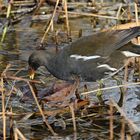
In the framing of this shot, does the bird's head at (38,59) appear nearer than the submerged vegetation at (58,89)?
No

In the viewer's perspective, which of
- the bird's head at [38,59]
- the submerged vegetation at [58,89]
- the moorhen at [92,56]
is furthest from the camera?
the bird's head at [38,59]

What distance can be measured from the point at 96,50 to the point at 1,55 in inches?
70.7

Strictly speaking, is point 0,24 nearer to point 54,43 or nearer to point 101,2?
point 54,43

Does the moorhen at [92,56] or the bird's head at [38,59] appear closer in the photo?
the moorhen at [92,56]

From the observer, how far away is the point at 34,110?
5445 mm

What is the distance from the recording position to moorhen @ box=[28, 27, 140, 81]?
5.65 meters

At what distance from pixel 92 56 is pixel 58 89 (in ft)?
1.49

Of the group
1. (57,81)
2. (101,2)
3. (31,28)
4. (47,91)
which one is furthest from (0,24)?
(47,91)

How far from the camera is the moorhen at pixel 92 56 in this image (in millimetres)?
5648

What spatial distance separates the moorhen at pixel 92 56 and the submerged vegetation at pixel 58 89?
0.29ft

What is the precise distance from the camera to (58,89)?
18.1ft

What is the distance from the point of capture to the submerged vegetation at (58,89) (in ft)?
16.0

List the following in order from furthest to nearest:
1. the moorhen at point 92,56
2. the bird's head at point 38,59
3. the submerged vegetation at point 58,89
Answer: the bird's head at point 38,59 → the moorhen at point 92,56 → the submerged vegetation at point 58,89

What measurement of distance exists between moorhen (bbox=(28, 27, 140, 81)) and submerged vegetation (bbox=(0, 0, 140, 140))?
89 millimetres
